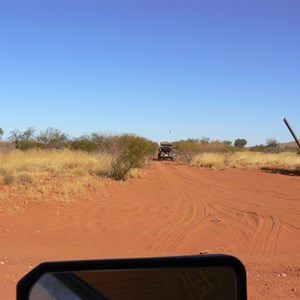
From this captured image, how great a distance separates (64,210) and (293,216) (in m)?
7.23

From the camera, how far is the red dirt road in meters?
8.09

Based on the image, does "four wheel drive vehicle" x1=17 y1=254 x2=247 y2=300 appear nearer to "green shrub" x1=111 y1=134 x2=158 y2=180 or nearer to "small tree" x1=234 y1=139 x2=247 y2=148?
"green shrub" x1=111 y1=134 x2=158 y2=180

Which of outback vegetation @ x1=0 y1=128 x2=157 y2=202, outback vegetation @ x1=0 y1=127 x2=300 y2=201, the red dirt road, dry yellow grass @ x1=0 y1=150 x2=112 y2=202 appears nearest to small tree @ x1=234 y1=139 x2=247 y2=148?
outback vegetation @ x1=0 y1=127 x2=300 y2=201

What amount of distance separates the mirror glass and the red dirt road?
3986mm

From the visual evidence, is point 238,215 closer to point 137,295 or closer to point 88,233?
point 88,233

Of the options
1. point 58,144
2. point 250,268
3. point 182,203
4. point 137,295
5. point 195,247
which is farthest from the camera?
point 58,144

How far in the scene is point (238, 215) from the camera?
14531mm

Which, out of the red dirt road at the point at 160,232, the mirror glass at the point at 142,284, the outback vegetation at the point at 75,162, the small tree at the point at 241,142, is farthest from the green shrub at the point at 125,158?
the small tree at the point at 241,142

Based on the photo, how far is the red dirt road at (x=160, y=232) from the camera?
8086 millimetres

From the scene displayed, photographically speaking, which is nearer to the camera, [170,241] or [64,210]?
[170,241]

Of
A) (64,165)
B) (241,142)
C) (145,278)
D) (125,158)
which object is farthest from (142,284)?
(241,142)

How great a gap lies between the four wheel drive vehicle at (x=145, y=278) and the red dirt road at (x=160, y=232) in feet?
13.3

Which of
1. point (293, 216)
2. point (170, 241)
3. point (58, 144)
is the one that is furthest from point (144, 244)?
point (58, 144)

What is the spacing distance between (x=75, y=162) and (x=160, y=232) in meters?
26.2
